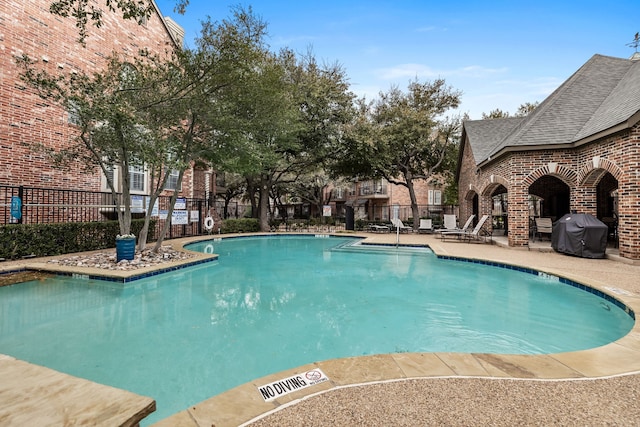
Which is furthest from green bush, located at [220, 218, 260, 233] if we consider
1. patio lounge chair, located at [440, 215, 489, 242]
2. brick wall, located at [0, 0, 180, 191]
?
patio lounge chair, located at [440, 215, 489, 242]

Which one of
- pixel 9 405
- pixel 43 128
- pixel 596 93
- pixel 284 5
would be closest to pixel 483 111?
pixel 596 93

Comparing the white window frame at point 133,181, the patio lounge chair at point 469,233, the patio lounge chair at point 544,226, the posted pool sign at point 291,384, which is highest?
the white window frame at point 133,181

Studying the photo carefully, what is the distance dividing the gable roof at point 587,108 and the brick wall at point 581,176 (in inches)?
13.8

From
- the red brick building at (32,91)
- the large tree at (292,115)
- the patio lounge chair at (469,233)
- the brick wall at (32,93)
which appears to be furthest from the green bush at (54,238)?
the patio lounge chair at (469,233)

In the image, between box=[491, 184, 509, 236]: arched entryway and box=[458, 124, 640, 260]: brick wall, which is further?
box=[491, 184, 509, 236]: arched entryway

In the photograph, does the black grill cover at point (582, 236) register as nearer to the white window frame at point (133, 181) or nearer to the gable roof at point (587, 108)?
the gable roof at point (587, 108)

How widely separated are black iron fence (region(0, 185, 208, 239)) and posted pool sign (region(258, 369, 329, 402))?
7.93m

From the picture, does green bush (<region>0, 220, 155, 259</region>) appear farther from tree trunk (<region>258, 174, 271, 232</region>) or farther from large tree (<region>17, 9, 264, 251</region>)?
tree trunk (<region>258, 174, 271, 232</region>)

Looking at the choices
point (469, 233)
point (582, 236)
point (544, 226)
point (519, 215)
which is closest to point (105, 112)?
point (519, 215)

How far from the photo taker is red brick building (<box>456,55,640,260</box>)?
24.3 feet

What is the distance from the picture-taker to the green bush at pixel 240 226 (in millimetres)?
16469

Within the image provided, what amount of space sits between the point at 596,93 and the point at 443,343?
12309mm

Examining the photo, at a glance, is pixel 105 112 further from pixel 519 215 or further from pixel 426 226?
pixel 426 226

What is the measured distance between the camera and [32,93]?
900 centimetres
